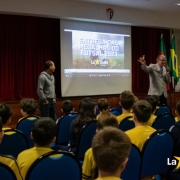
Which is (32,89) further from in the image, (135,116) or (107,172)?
(107,172)

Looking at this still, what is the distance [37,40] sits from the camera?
22.5 feet

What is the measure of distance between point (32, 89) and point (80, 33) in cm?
179

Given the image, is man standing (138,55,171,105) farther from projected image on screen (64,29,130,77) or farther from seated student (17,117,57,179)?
seated student (17,117,57,179)

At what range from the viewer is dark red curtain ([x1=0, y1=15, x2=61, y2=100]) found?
6434 millimetres

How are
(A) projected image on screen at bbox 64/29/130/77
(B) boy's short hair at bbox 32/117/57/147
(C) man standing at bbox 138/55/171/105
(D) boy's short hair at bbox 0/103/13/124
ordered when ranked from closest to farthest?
(B) boy's short hair at bbox 32/117/57/147
(D) boy's short hair at bbox 0/103/13/124
(C) man standing at bbox 138/55/171/105
(A) projected image on screen at bbox 64/29/130/77

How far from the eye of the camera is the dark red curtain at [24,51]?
21.1 feet

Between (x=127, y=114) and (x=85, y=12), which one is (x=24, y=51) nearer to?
(x=85, y=12)

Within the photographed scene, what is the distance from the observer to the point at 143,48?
8805mm

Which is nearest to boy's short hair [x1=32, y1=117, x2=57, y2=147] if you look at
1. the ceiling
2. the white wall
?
the white wall

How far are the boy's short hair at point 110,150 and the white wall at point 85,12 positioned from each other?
16.8 ft

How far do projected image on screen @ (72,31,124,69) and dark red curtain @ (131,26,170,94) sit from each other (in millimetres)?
685

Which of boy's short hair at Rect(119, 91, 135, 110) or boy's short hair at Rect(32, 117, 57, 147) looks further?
boy's short hair at Rect(119, 91, 135, 110)

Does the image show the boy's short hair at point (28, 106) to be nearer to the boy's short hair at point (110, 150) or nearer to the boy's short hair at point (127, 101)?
the boy's short hair at point (127, 101)
